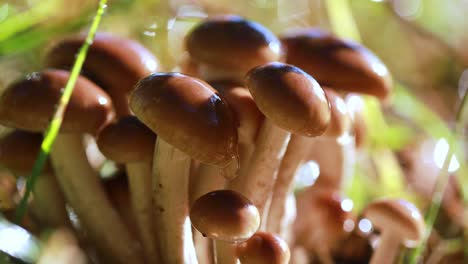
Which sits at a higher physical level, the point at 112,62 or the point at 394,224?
the point at 112,62

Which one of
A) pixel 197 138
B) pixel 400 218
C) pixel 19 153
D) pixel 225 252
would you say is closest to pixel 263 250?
pixel 225 252

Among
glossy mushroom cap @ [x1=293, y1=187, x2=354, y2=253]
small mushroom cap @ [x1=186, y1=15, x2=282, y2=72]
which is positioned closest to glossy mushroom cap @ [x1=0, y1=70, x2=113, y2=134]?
small mushroom cap @ [x1=186, y1=15, x2=282, y2=72]

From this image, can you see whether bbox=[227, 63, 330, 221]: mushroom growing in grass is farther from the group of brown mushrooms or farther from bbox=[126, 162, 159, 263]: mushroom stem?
bbox=[126, 162, 159, 263]: mushroom stem

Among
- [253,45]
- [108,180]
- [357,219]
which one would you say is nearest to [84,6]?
[108,180]

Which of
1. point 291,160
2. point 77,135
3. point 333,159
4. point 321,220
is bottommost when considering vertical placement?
point 321,220

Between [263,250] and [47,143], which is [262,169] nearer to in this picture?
[263,250]
